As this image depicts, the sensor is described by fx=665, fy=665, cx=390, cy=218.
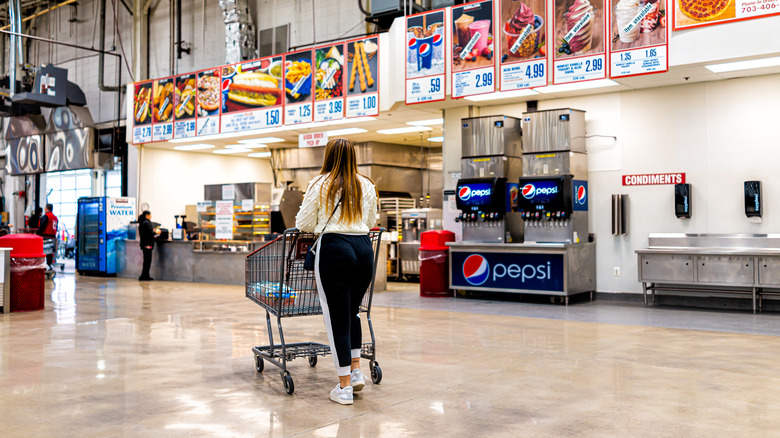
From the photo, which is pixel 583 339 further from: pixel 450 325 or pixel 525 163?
pixel 525 163

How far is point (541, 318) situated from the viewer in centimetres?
827

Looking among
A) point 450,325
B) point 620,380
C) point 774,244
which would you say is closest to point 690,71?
point 774,244

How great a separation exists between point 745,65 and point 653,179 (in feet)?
6.50

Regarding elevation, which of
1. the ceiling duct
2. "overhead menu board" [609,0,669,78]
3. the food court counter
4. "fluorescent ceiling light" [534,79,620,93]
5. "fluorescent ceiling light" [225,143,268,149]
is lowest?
the food court counter

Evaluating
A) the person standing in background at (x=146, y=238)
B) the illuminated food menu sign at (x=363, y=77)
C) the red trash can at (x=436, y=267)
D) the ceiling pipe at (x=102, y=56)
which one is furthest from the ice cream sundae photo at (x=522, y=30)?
the ceiling pipe at (x=102, y=56)

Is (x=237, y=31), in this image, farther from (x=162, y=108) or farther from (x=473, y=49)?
(x=473, y=49)

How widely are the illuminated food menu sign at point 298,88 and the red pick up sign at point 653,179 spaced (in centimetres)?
575

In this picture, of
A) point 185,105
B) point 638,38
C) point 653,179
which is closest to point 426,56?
point 638,38

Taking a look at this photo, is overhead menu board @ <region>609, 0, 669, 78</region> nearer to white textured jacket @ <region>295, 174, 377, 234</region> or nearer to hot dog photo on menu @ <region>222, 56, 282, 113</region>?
white textured jacket @ <region>295, 174, 377, 234</region>

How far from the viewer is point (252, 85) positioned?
43.9 feet

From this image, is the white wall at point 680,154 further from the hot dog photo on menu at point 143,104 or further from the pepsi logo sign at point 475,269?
the hot dog photo on menu at point 143,104

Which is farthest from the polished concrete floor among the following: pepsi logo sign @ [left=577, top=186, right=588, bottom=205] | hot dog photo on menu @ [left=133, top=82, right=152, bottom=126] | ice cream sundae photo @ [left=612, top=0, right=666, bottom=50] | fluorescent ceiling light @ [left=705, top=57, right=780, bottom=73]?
hot dog photo on menu @ [left=133, top=82, right=152, bottom=126]

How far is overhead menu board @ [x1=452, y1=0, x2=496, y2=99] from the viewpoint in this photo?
997 centimetres

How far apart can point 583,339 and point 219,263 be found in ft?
29.0
